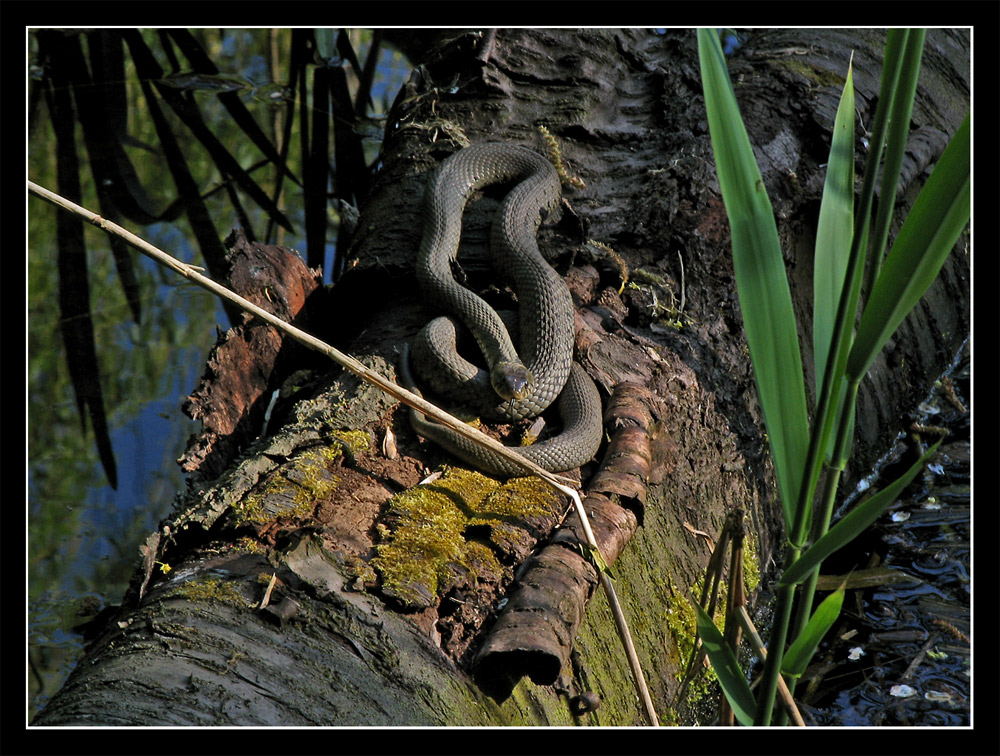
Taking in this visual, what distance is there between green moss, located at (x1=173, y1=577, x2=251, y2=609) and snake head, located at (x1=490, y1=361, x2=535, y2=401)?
3.54 ft

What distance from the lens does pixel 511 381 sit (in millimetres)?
2551

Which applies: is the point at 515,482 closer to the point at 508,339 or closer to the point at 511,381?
the point at 511,381

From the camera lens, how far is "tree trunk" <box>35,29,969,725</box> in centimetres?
165

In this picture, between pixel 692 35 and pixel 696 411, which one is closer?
pixel 696 411

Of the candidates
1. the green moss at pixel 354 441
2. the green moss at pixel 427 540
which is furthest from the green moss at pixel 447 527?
the green moss at pixel 354 441

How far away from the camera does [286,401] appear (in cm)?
283

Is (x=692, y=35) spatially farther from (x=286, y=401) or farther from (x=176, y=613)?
(x=176, y=613)

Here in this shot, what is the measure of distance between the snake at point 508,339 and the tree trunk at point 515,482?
8 cm

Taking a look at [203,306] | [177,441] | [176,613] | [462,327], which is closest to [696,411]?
[462,327]

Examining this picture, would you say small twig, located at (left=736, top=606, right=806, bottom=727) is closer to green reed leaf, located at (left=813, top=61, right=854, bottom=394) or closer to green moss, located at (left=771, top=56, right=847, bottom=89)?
green reed leaf, located at (left=813, top=61, right=854, bottom=394)

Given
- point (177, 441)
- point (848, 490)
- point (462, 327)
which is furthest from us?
point (177, 441)

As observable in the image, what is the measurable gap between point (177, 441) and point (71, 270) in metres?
1.65

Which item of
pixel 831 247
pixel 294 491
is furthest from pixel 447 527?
pixel 831 247

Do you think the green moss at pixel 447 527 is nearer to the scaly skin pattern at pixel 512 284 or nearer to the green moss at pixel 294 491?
the green moss at pixel 294 491
